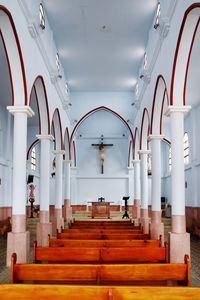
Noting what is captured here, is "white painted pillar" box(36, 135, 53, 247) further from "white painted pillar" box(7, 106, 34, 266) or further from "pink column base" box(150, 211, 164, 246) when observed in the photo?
"pink column base" box(150, 211, 164, 246)

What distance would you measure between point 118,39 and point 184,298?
11.6 m

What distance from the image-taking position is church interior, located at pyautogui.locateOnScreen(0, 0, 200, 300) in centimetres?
414

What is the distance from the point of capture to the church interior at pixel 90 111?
13.6 feet

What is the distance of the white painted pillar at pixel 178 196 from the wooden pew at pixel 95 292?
536 cm

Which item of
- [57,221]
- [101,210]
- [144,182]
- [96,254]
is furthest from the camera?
[101,210]

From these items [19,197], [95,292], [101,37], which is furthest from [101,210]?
[95,292]

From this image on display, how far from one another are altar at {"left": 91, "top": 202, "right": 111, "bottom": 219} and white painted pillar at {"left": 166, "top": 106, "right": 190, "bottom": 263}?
31.5 feet

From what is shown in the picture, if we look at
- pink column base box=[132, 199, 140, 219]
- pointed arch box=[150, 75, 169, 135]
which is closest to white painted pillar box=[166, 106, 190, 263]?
pointed arch box=[150, 75, 169, 135]

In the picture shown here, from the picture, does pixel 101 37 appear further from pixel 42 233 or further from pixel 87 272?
pixel 87 272

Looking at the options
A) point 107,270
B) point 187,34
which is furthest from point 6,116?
point 107,270

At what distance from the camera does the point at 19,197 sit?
8445mm

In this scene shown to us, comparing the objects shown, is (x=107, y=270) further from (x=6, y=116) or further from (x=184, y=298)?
(x=6, y=116)

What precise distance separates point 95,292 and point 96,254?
7.57 ft

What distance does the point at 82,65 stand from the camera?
621 inches
